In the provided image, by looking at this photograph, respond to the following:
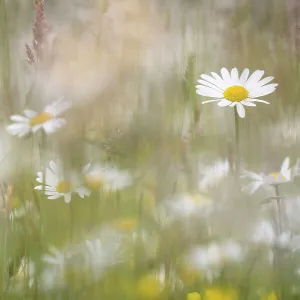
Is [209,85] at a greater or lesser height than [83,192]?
greater

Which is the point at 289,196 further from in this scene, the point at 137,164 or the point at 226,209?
the point at 137,164

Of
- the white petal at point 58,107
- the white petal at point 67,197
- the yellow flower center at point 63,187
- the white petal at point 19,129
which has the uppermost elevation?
the white petal at point 58,107

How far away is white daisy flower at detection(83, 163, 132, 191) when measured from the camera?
67 cm

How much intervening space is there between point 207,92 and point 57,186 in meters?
0.23

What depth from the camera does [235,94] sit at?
667 millimetres

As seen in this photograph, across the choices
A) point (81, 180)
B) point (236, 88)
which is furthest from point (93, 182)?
point (236, 88)

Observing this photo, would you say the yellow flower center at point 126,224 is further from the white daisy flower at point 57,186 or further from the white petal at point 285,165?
the white petal at point 285,165

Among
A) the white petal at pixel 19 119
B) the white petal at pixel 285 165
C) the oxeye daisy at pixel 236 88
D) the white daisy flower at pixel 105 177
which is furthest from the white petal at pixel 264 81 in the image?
the white petal at pixel 19 119

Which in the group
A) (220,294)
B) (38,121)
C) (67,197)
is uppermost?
(38,121)

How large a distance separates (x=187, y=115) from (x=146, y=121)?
0.06 meters

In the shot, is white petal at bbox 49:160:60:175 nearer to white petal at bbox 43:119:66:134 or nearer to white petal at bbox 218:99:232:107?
white petal at bbox 43:119:66:134

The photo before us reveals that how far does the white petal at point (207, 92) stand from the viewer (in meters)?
0.67

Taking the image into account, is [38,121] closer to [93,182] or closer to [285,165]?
[93,182]

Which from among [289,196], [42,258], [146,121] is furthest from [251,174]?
[42,258]
